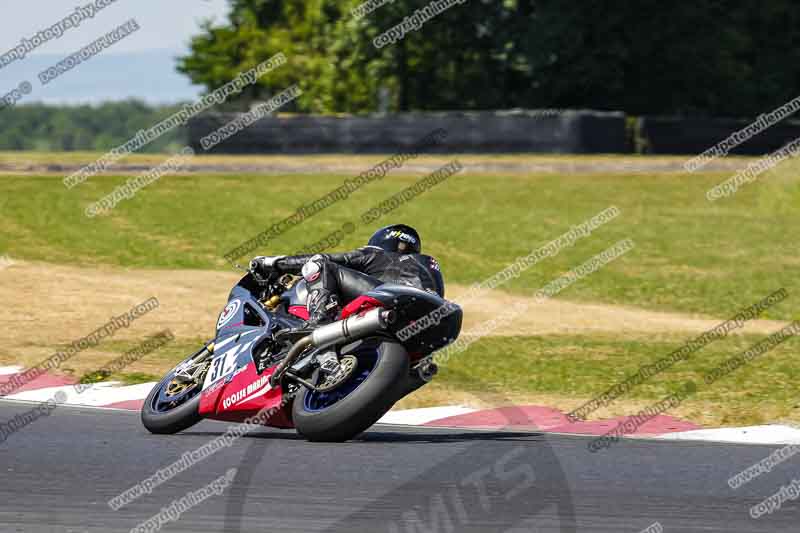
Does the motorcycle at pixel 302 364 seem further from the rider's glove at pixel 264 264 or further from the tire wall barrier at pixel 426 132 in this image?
the tire wall barrier at pixel 426 132

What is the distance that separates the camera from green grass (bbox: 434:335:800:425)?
438 inches

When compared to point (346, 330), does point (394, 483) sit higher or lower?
lower

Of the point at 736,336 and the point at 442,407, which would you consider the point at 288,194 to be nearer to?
the point at 736,336

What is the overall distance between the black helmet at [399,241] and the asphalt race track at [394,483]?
4.12ft

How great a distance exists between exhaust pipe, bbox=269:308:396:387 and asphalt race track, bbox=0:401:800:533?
0.62 metres

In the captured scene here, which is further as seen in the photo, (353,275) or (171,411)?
(171,411)

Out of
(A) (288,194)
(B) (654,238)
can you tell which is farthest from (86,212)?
(B) (654,238)

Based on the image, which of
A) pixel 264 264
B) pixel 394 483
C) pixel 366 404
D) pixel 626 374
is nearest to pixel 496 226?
pixel 626 374

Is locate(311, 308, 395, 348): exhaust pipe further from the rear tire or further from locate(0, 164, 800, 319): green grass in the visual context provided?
locate(0, 164, 800, 319): green grass

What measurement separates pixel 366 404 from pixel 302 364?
624 mm

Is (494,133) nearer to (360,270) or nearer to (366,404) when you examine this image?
(360,270)

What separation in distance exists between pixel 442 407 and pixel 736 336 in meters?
6.88

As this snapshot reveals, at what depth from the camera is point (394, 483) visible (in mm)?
7273

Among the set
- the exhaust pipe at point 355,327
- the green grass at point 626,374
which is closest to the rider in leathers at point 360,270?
the exhaust pipe at point 355,327
